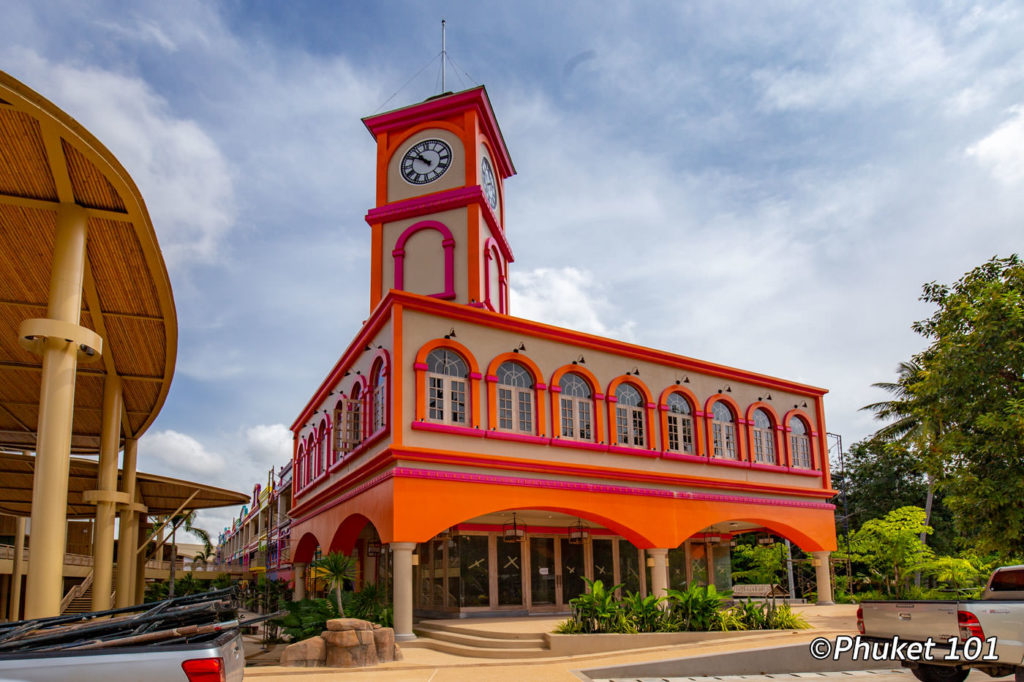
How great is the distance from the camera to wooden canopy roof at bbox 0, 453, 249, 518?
2681 centimetres

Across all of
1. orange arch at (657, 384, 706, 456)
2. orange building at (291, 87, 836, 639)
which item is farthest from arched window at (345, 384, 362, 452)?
orange arch at (657, 384, 706, 456)

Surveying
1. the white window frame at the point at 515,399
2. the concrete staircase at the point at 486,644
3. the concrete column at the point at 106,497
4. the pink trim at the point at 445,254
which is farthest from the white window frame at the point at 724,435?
the concrete column at the point at 106,497

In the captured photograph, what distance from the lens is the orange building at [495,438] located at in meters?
18.7

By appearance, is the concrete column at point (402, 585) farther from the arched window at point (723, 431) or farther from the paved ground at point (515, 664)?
the arched window at point (723, 431)

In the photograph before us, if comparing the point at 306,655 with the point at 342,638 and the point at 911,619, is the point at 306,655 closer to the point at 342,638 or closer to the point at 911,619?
the point at 342,638

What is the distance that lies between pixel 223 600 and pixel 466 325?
500 inches

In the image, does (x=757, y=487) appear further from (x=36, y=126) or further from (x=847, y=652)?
(x=36, y=126)

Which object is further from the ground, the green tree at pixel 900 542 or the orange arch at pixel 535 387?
the orange arch at pixel 535 387

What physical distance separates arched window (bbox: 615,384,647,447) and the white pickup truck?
11680 mm

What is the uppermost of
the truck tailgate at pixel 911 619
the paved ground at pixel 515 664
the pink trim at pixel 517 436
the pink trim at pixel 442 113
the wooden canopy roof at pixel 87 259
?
the pink trim at pixel 442 113

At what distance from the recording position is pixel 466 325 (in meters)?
19.7

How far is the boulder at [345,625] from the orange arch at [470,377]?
4767mm

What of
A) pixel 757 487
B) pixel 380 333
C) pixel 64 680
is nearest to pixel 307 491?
pixel 380 333

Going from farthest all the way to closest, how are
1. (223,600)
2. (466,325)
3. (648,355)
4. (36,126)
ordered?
(648,355)
(466,325)
(36,126)
(223,600)
